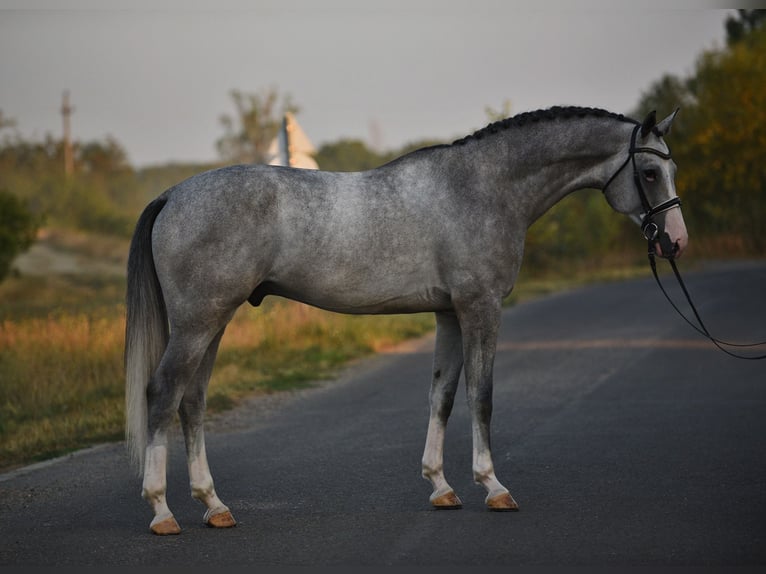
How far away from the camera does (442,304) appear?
638cm

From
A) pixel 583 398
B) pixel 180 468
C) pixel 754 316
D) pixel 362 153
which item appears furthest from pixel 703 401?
pixel 362 153

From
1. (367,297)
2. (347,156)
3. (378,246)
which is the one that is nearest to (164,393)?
(367,297)

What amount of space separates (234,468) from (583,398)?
14.2 feet

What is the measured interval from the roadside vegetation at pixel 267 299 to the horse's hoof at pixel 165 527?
288 cm

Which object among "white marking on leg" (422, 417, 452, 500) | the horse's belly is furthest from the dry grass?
"white marking on leg" (422, 417, 452, 500)

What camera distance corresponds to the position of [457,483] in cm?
701

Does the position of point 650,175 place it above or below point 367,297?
above

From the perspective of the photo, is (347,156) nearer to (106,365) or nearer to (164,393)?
(106,365)

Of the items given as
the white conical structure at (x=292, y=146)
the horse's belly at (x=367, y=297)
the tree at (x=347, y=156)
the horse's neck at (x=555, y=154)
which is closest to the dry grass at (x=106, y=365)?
the white conical structure at (x=292, y=146)

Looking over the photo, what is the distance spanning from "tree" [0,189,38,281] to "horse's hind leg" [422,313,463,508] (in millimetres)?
19732

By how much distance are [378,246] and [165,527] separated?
2039mm

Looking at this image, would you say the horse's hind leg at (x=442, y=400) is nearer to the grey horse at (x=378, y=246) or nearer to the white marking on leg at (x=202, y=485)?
the grey horse at (x=378, y=246)

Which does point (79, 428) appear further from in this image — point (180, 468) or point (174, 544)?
point (174, 544)

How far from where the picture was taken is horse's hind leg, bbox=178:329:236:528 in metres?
6.02
